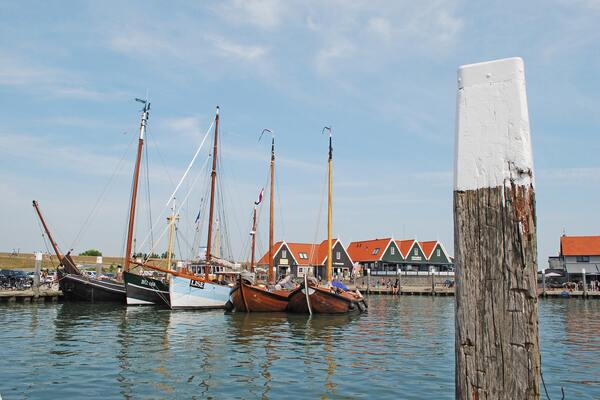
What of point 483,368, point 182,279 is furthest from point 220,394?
point 182,279

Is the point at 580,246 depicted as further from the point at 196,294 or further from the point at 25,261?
the point at 25,261

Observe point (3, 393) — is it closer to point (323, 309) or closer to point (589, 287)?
point (323, 309)

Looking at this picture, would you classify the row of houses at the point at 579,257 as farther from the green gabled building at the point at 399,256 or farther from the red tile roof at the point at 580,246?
the green gabled building at the point at 399,256

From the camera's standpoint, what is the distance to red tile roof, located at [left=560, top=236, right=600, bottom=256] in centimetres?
6259

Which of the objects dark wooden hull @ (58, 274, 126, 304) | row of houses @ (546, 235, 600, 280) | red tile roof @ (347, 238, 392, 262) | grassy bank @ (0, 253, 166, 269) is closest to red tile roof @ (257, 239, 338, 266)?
red tile roof @ (347, 238, 392, 262)

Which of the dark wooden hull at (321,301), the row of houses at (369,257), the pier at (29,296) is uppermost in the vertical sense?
the row of houses at (369,257)

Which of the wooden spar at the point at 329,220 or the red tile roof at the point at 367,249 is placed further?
the red tile roof at the point at 367,249

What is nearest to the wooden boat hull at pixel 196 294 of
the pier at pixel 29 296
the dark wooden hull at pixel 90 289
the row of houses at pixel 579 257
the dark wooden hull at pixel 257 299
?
the dark wooden hull at pixel 257 299

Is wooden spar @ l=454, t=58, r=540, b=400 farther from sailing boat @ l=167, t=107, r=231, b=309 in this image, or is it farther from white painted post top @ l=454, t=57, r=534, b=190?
sailing boat @ l=167, t=107, r=231, b=309

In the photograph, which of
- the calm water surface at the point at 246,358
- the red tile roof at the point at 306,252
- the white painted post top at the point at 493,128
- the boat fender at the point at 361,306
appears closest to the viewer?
the white painted post top at the point at 493,128

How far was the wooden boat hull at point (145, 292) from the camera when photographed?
34.2 metres

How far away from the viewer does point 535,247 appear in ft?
8.87

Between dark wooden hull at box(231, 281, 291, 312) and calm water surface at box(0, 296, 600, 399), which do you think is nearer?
calm water surface at box(0, 296, 600, 399)

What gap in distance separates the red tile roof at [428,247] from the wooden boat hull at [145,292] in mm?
51841
